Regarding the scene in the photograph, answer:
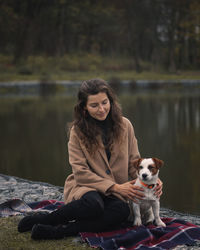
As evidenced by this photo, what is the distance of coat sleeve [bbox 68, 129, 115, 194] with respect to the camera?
11.7 feet

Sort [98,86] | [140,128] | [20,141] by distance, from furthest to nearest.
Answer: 1. [140,128]
2. [20,141]
3. [98,86]

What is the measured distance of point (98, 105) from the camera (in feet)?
12.1

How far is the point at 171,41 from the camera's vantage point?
34.8 metres

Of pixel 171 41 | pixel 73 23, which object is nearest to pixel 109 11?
pixel 73 23

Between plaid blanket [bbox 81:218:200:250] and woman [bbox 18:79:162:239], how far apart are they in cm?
12

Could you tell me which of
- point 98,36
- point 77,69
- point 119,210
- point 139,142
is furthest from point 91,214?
point 98,36

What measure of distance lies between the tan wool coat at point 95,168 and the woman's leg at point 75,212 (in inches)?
4.5

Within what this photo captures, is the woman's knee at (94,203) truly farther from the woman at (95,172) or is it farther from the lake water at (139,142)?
the lake water at (139,142)

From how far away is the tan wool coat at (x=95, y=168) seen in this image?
359 cm

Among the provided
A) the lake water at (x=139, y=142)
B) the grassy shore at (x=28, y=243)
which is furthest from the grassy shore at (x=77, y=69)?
the grassy shore at (x=28, y=243)

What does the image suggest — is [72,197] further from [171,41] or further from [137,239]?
Answer: [171,41]

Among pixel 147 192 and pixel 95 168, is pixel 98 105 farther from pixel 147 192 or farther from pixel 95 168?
pixel 147 192

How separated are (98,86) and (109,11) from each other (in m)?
34.7

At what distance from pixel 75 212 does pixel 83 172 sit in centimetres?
35
